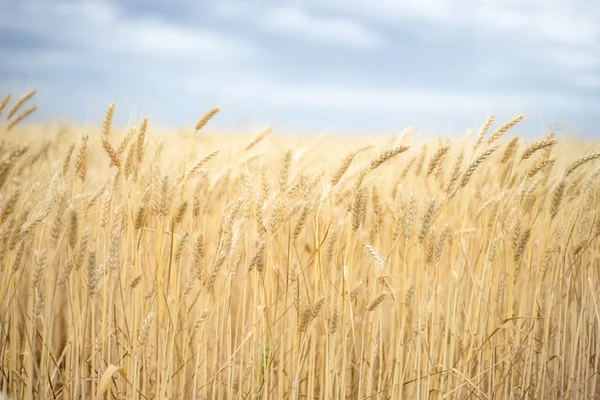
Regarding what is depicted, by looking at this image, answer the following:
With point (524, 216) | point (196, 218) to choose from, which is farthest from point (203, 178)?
point (524, 216)

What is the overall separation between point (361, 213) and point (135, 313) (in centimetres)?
90

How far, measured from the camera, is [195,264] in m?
1.62

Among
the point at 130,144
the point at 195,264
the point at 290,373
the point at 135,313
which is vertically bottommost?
the point at 290,373

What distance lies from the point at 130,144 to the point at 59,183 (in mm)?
402

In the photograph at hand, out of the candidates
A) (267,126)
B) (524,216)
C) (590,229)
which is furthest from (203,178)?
(590,229)

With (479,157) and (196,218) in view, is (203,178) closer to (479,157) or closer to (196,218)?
(196,218)

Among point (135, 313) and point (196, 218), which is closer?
point (135, 313)

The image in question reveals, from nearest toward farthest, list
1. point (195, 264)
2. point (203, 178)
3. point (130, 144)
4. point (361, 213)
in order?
point (195, 264)
point (361, 213)
point (130, 144)
point (203, 178)

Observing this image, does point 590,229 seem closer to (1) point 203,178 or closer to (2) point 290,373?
(2) point 290,373

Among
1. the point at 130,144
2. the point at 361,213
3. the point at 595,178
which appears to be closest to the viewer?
the point at 361,213

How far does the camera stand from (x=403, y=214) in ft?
6.24

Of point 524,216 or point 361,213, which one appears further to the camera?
point 524,216

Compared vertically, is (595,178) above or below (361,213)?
above

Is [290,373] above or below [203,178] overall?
below
